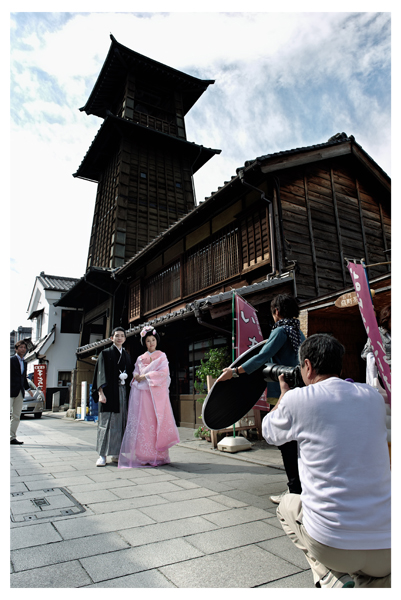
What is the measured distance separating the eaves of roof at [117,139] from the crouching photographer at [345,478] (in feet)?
57.3

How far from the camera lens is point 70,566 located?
7.34ft

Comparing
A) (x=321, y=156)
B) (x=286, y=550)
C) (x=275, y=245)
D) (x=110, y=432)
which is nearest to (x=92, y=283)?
(x=275, y=245)

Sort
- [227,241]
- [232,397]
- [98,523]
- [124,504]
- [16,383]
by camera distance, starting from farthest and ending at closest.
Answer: [227,241] < [16,383] < [124,504] < [232,397] < [98,523]

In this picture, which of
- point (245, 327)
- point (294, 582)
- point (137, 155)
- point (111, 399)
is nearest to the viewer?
point (294, 582)

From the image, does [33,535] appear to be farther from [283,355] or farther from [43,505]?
[283,355]

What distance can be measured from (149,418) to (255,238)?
4.82 metres

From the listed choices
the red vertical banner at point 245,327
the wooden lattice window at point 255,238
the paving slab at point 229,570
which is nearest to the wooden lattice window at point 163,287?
the wooden lattice window at point 255,238

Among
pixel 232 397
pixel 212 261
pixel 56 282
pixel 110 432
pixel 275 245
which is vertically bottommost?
pixel 110 432

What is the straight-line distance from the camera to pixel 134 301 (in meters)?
14.5

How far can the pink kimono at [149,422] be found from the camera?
5414 millimetres

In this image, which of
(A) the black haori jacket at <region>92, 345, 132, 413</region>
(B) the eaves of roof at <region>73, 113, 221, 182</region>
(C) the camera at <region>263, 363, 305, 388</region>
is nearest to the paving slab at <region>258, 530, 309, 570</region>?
(C) the camera at <region>263, 363, 305, 388</region>

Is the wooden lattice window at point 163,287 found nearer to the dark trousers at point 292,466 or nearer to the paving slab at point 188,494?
the paving slab at point 188,494

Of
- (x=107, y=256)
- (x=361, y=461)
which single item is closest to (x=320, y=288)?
(x=361, y=461)

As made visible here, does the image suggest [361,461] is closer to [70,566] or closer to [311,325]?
[70,566]
